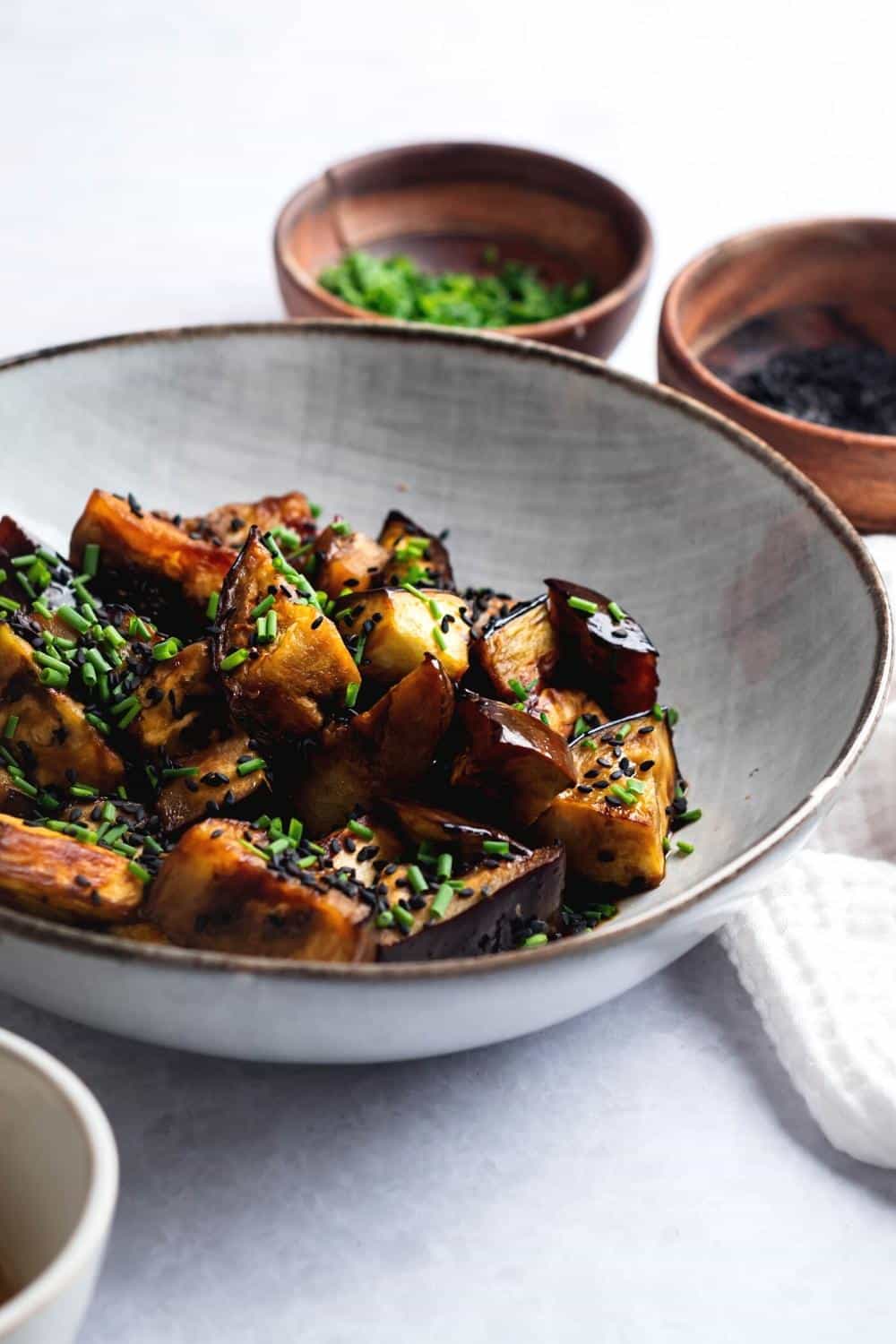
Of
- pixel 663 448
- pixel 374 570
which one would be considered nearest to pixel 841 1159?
pixel 374 570

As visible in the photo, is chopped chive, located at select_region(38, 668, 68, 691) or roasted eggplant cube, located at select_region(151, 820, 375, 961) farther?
chopped chive, located at select_region(38, 668, 68, 691)

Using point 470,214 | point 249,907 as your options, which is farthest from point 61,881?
point 470,214

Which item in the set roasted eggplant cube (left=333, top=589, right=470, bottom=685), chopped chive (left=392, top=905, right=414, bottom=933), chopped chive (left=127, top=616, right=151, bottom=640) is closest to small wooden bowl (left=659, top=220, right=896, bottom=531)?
roasted eggplant cube (left=333, top=589, right=470, bottom=685)

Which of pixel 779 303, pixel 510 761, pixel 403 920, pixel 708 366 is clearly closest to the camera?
pixel 403 920

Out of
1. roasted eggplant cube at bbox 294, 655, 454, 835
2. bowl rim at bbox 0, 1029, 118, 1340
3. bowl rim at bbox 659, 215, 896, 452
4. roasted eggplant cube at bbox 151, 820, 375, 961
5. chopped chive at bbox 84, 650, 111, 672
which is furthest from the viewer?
bowl rim at bbox 659, 215, 896, 452

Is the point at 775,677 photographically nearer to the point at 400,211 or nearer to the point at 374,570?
the point at 374,570

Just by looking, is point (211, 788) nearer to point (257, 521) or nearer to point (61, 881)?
point (61, 881)

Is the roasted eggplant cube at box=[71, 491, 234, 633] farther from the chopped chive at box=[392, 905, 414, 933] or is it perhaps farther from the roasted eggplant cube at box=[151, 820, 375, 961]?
the chopped chive at box=[392, 905, 414, 933]
